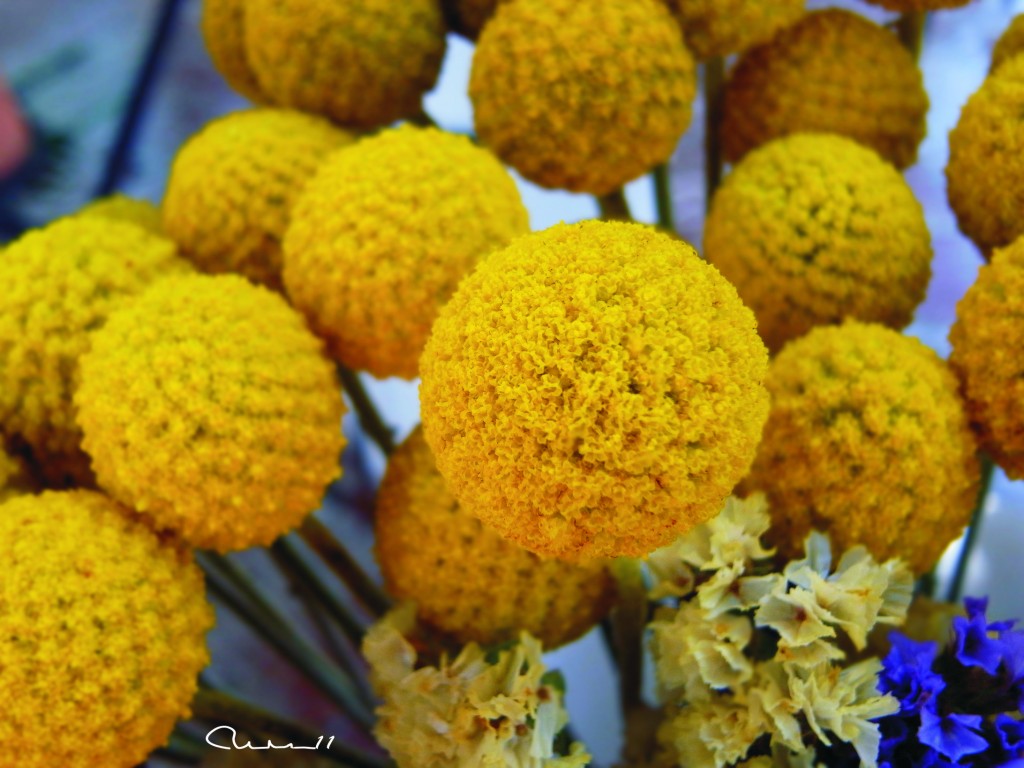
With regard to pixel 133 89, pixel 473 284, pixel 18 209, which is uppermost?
pixel 473 284

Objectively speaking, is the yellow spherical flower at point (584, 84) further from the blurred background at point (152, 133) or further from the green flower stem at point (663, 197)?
the blurred background at point (152, 133)

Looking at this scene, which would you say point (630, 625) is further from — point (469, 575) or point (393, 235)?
point (393, 235)

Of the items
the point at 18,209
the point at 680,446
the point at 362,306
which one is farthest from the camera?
the point at 18,209

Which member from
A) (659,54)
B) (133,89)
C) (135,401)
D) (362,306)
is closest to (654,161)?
(659,54)

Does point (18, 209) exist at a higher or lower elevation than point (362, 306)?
lower

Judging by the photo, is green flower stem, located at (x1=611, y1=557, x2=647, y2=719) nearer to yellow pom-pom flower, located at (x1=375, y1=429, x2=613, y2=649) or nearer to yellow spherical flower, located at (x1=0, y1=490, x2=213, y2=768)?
yellow pom-pom flower, located at (x1=375, y1=429, x2=613, y2=649)

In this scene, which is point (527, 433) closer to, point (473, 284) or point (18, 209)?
point (473, 284)
